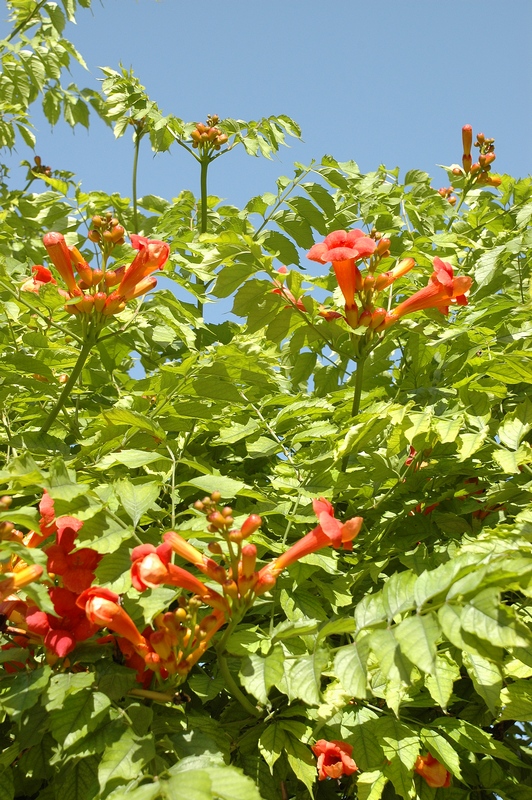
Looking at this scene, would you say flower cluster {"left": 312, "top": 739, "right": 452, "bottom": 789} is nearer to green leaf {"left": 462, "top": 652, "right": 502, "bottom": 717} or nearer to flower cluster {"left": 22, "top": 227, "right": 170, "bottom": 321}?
green leaf {"left": 462, "top": 652, "right": 502, "bottom": 717}

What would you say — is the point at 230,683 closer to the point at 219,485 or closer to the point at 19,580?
the point at 219,485

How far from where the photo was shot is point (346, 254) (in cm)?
222

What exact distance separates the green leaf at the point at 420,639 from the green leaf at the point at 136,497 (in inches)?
28.8

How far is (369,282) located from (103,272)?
3.01 feet

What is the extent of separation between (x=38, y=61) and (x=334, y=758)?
550 cm

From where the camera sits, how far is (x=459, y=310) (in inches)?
136

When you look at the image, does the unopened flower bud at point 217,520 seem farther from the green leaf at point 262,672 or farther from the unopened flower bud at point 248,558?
the green leaf at point 262,672

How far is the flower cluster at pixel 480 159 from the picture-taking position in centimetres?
397

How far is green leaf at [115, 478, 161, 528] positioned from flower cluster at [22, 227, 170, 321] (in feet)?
2.54

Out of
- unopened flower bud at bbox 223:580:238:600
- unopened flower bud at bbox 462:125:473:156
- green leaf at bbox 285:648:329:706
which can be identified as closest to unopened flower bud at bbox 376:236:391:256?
unopened flower bud at bbox 223:580:238:600

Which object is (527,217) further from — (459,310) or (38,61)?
(38,61)

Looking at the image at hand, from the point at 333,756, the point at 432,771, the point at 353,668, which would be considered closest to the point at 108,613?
the point at 353,668

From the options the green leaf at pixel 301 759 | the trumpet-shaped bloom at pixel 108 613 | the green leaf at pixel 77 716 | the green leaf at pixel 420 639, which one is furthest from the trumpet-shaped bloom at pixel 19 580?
the green leaf at pixel 301 759

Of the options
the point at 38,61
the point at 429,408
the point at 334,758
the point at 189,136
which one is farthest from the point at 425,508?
A: the point at 38,61
